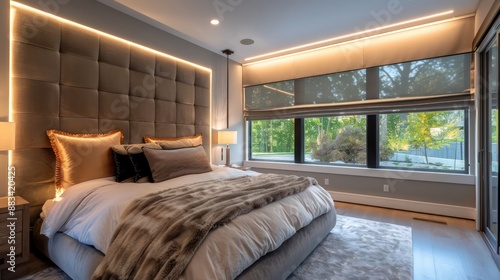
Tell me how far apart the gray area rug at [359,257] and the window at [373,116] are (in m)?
1.37

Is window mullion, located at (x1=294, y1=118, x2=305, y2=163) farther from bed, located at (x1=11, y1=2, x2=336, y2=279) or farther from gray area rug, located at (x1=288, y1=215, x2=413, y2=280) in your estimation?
bed, located at (x1=11, y1=2, x2=336, y2=279)

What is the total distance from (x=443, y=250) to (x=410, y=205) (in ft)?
4.31

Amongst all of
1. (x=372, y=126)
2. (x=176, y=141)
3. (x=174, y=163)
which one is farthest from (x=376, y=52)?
(x=174, y=163)

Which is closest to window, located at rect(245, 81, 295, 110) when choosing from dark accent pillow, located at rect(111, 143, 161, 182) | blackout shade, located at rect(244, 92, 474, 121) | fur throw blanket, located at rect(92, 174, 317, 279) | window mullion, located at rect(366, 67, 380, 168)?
blackout shade, located at rect(244, 92, 474, 121)

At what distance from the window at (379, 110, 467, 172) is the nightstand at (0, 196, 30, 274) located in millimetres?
4438

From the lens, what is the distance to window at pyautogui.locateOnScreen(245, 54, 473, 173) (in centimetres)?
347

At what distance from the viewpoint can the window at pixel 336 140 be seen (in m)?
4.25

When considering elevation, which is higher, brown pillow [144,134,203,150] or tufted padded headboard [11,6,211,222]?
tufted padded headboard [11,6,211,222]

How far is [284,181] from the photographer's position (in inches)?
100.0

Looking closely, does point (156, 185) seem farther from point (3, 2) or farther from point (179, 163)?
point (3, 2)

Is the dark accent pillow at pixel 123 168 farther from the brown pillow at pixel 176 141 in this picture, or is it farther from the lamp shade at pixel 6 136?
the lamp shade at pixel 6 136

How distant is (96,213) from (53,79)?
1508mm

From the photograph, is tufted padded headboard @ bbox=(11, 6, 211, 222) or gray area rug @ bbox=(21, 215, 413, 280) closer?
gray area rug @ bbox=(21, 215, 413, 280)

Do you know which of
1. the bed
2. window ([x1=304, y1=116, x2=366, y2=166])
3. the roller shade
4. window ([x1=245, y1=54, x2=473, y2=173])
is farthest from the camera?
window ([x1=304, y1=116, x2=366, y2=166])
